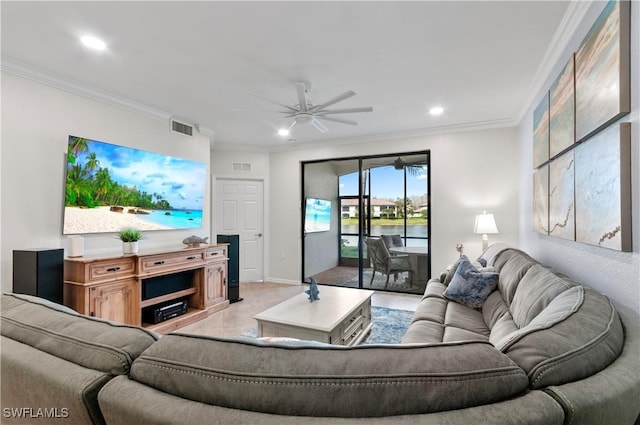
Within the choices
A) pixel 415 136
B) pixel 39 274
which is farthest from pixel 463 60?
pixel 39 274

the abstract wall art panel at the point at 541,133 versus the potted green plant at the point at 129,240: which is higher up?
the abstract wall art panel at the point at 541,133

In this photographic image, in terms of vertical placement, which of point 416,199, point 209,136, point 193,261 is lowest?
point 193,261

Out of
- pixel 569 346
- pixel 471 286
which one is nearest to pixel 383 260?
pixel 471 286

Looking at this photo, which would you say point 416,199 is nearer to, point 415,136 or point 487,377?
point 415,136

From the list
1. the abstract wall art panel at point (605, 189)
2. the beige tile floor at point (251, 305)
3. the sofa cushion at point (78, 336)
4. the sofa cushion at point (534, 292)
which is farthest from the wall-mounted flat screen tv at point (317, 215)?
the sofa cushion at point (78, 336)

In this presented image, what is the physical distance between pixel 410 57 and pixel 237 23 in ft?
4.62

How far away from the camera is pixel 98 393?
0.74 meters

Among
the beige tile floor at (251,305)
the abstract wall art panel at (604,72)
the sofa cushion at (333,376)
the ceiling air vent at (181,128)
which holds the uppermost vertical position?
the ceiling air vent at (181,128)

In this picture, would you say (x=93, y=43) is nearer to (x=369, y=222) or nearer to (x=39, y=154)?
(x=39, y=154)

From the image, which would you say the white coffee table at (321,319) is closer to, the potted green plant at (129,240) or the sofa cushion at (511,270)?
the sofa cushion at (511,270)

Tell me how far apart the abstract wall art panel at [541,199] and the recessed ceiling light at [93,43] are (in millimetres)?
3778

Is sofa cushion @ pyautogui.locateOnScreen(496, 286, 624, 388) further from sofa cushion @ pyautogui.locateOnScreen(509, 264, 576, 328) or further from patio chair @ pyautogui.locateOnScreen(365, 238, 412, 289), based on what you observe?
patio chair @ pyautogui.locateOnScreen(365, 238, 412, 289)

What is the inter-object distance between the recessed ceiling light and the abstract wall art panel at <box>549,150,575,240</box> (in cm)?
350

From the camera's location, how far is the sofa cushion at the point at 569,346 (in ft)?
2.51
